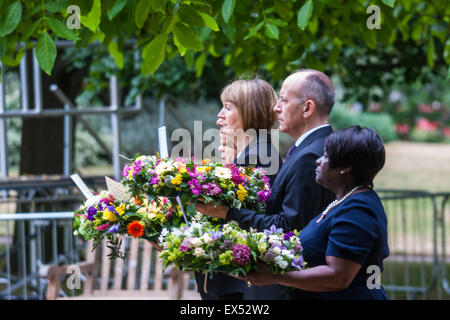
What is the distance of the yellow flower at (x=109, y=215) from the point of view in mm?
2822

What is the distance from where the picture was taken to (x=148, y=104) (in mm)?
17297

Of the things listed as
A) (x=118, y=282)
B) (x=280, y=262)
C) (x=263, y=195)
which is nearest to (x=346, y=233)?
(x=280, y=262)

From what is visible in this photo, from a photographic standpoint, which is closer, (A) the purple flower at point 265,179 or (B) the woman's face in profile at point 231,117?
(A) the purple flower at point 265,179

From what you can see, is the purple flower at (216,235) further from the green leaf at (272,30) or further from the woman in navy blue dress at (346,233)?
the green leaf at (272,30)

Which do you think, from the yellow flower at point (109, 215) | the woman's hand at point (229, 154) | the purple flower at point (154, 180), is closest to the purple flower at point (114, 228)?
the yellow flower at point (109, 215)

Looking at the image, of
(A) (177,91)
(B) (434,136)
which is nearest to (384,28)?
(A) (177,91)

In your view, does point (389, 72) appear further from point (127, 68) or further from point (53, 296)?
point (53, 296)

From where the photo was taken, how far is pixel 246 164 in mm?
3305

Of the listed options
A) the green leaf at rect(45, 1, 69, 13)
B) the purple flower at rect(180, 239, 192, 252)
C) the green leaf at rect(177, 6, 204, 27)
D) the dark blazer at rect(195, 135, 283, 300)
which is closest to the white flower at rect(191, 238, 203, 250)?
the purple flower at rect(180, 239, 192, 252)

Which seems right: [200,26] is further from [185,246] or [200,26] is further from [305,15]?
[185,246]

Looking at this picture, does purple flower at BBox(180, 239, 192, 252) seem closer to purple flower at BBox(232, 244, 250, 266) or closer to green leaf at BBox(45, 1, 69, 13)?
purple flower at BBox(232, 244, 250, 266)

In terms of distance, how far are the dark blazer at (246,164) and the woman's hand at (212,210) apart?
0.49 metres

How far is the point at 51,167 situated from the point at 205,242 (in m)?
7.70

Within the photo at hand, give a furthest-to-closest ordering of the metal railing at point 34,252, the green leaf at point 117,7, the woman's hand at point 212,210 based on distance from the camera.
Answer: the metal railing at point 34,252
the green leaf at point 117,7
the woman's hand at point 212,210
